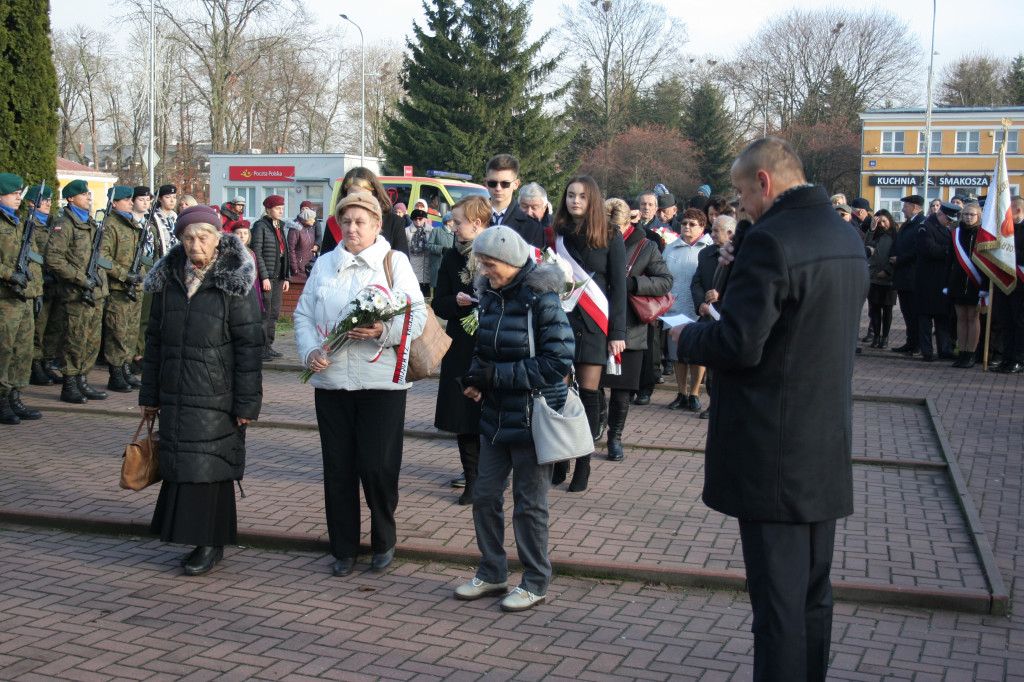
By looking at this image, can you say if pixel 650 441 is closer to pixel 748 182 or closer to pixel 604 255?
pixel 604 255

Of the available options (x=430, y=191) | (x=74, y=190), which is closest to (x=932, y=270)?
(x=74, y=190)

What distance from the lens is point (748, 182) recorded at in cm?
349

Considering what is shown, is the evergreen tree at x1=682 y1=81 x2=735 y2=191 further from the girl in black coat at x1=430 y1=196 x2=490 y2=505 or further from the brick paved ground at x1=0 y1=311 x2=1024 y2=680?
the girl in black coat at x1=430 y1=196 x2=490 y2=505

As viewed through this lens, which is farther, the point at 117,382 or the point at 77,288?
the point at 117,382

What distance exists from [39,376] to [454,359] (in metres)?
6.73

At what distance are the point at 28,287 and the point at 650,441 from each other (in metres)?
5.85

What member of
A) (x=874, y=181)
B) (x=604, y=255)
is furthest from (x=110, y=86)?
(x=604, y=255)

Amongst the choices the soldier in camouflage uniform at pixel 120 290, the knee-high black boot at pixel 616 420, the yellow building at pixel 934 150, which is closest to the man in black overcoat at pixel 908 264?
the knee-high black boot at pixel 616 420

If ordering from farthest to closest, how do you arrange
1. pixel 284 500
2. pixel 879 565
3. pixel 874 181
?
pixel 874 181
pixel 284 500
pixel 879 565

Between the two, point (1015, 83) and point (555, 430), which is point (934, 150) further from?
point (555, 430)

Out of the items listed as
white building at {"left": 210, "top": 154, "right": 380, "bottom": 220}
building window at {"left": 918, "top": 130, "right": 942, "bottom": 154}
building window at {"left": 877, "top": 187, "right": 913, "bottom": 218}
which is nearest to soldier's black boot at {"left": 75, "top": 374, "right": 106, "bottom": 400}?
white building at {"left": 210, "top": 154, "right": 380, "bottom": 220}

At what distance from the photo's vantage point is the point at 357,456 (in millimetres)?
5387

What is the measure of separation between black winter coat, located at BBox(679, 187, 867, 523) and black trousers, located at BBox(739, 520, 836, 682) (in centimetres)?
9

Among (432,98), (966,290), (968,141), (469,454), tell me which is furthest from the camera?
(968,141)
